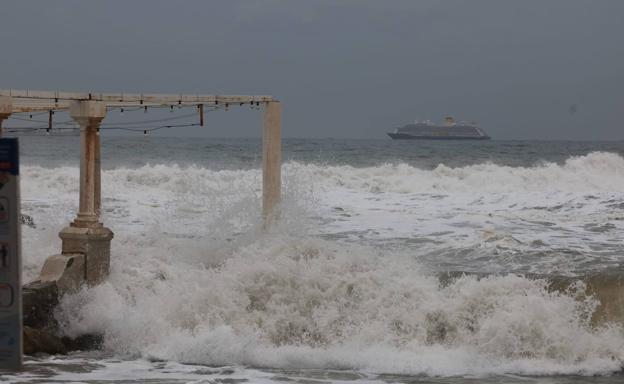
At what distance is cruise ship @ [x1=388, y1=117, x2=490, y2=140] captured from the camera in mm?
110312

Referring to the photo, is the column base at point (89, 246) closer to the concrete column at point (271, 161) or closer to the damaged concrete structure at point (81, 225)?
the damaged concrete structure at point (81, 225)

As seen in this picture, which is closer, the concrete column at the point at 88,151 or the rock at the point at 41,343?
the rock at the point at 41,343

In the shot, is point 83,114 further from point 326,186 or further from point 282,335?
point 326,186

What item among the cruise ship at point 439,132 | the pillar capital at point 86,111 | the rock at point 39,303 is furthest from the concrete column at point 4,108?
the cruise ship at point 439,132

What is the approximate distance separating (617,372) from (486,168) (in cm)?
2970

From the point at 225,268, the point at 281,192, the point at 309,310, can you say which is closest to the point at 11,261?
the point at 309,310

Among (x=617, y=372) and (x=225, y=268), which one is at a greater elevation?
(x=225, y=268)

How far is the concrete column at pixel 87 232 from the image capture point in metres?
11.1

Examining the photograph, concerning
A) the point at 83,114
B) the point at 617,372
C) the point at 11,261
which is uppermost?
the point at 83,114

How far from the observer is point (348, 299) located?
11.0m

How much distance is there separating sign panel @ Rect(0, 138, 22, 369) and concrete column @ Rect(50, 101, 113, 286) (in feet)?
19.6

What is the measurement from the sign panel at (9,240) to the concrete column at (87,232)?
5971 millimetres

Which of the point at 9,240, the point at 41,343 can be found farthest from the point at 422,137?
the point at 9,240

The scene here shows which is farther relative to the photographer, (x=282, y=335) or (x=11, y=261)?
(x=282, y=335)
